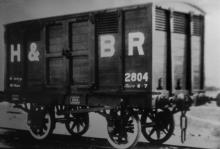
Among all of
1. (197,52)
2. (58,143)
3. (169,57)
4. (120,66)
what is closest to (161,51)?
(169,57)

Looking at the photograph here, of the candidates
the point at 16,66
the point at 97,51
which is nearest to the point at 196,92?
Answer: the point at 97,51

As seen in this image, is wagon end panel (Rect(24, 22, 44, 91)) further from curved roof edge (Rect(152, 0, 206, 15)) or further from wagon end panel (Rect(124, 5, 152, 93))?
curved roof edge (Rect(152, 0, 206, 15))

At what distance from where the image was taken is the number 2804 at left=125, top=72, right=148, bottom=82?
23.4 ft

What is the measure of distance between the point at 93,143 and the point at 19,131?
265 cm

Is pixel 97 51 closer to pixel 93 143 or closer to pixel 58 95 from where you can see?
pixel 58 95

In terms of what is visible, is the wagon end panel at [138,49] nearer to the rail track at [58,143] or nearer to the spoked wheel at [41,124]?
the rail track at [58,143]

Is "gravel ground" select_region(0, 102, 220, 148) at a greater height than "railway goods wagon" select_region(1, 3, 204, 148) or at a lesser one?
lesser

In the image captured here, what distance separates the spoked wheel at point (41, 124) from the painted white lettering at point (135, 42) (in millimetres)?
2711

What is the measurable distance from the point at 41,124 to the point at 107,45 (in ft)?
8.41

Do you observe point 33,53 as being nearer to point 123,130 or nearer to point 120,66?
point 120,66

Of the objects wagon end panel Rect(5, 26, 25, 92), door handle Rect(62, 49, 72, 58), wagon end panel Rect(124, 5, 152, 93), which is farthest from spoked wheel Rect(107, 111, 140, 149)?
wagon end panel Rect(5, 26, 25, 92)

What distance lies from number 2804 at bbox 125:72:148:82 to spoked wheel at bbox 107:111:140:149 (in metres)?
0.64

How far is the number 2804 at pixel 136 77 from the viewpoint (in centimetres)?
714

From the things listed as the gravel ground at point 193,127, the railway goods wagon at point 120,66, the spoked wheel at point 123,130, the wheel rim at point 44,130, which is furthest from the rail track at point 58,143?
the gravel ground at point 193,127
